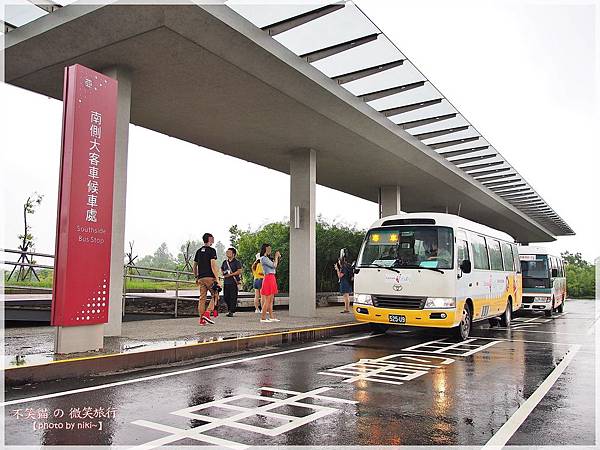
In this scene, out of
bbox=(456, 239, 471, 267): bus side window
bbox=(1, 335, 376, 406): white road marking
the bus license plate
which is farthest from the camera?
bbox=(456, 239, 471, 267): bus side window

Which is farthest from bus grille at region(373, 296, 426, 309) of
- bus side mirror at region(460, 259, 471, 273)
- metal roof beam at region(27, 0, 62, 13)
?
metal roof beam at region(27, 0, 62, 13)

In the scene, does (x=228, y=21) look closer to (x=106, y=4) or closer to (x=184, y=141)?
(x=106, y=4)

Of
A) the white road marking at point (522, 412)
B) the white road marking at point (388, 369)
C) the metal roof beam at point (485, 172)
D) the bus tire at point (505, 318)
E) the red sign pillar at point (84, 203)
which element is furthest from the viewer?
the metal roof beam at point (485, 172)

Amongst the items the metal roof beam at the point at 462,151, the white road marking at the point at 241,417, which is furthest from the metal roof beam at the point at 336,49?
the metal roof beam at the point at 462,151

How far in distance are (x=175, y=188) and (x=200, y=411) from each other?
3329 centimetres

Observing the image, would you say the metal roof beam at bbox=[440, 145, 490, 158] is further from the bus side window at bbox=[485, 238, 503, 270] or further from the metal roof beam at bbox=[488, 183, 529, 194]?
the metal roof beam at bbox=[488, 183, 529, 194]

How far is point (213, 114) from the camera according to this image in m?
12.6

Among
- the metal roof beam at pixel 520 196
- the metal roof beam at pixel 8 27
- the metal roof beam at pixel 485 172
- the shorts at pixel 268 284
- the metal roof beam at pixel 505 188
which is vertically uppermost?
the metal roof beam at pixel 8 27

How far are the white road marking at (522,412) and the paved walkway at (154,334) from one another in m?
5.26

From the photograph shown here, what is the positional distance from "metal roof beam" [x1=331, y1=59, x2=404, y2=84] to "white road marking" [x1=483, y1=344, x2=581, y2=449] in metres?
6.61

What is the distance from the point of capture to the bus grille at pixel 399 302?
35.0ft

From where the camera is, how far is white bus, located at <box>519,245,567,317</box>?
19875mm

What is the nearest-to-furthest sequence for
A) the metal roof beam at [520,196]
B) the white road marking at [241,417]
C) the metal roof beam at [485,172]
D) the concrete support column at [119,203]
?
the white road marking at [241,417]
the concrete support column at [119,203]
the metal roof beam at [485,172]
the metal roof beam at [520,196]

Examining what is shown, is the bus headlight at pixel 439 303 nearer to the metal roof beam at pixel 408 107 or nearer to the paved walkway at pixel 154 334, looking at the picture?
the paved walkway at pixel 154 334
